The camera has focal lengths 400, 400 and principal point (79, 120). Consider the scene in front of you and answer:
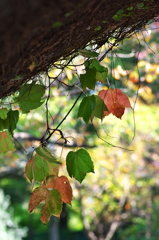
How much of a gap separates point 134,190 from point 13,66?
8810mm

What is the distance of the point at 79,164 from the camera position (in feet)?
3.03

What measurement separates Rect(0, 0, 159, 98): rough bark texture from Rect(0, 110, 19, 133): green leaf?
51 millimetres

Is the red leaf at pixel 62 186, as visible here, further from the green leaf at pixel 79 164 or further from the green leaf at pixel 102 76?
the green leaf at pixel 102 76

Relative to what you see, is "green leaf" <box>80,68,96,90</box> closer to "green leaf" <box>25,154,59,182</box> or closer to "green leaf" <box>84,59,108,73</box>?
"green leaf" <box>84,59,108,73</box>

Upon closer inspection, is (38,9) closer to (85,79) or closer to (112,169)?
(85,79)

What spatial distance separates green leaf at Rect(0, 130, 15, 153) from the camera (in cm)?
104

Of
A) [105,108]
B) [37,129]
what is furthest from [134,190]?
[105,108]

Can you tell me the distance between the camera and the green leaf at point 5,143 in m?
1.04

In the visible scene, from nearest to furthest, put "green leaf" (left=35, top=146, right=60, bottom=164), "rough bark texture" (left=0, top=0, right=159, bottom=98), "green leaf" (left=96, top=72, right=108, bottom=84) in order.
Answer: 1. "rough bark texture" (left=0, top=0, right=159, bottom=98)
2. "green leaf" (left=35, top=146, right=60, bottom=164)
3. "green leaf" (left=96, top=72, right=108, bottom=84)

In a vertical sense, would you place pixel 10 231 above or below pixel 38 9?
below

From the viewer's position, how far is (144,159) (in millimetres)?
9711

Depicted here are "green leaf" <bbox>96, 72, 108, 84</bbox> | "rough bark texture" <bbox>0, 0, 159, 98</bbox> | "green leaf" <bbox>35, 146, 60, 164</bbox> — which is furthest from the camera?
"green leaf" <bbox>96, 72, 108, 84</bbox>

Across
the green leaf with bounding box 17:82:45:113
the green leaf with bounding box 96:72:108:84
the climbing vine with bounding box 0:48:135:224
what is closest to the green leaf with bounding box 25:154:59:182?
the climbing vine with bounding box 0:48:135:224

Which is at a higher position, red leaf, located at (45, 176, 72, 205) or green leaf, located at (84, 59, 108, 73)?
green leaf, located at (84, 59, 108, 73)
